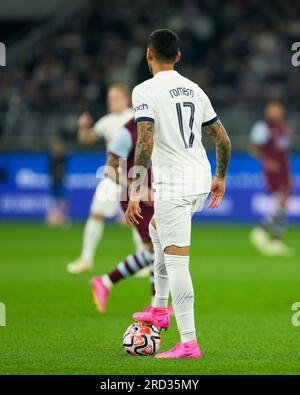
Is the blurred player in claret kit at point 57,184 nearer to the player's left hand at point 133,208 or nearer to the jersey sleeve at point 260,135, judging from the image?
the jersey sleeve at point 260,135

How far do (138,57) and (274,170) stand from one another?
374 inches

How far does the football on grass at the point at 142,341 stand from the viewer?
7852mm

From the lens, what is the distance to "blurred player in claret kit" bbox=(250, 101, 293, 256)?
731 inches

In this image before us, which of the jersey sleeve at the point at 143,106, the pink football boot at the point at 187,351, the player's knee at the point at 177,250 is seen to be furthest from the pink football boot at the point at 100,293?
the jersey sleeve at the point at 143,106

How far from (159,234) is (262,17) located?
22.3 meters

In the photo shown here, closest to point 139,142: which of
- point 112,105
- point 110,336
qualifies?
point 110,336

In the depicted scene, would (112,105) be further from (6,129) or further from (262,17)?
(262,17)

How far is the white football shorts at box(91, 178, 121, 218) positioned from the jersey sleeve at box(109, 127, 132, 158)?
3.15 metres

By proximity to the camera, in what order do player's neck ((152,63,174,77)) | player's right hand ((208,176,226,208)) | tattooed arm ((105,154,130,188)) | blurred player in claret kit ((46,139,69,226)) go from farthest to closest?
blurred player in claret kit ((46,139,69,226)) → tattooed arm ((105,154,130,188)) → player's right hand ((208,176,226,208)) → player's neck ((152,63,174,77))

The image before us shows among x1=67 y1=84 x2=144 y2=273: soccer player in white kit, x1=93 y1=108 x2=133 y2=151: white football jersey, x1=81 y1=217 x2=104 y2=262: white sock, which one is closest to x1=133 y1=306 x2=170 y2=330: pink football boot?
x1=67 y1=84 x2=144 y2=273: soccer player in white kit

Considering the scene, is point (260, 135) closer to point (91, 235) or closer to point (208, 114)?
point (91, 235)

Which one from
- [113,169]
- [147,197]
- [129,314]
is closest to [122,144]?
[113,169]

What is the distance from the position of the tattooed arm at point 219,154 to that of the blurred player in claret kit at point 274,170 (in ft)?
34.9

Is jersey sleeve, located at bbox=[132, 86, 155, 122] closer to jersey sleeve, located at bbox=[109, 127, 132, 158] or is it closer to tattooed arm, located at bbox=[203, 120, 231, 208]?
tattooed arm, located at bbox=[203, 120, 231, 208]
